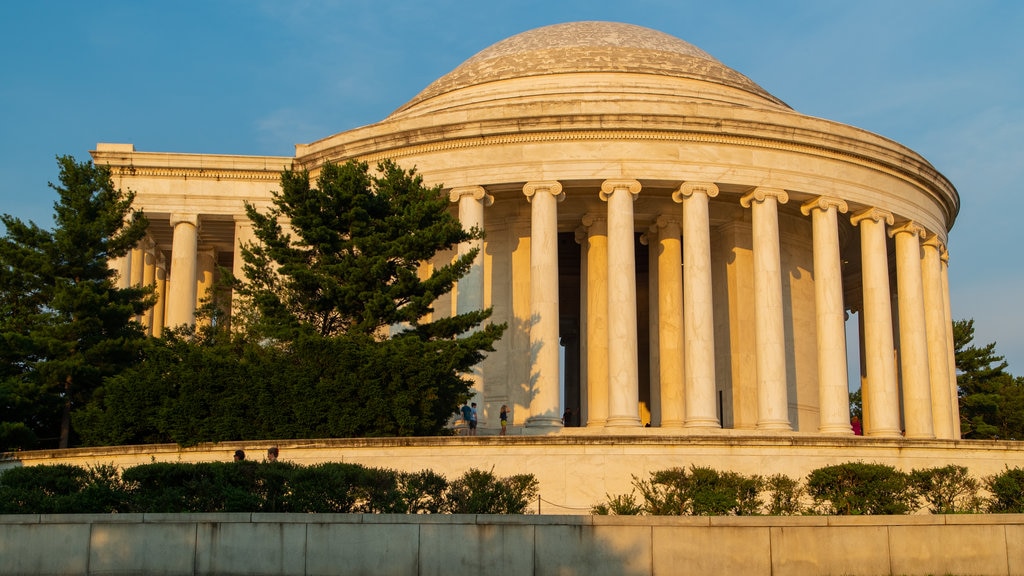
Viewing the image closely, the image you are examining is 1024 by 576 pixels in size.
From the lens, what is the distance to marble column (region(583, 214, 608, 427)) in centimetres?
4919

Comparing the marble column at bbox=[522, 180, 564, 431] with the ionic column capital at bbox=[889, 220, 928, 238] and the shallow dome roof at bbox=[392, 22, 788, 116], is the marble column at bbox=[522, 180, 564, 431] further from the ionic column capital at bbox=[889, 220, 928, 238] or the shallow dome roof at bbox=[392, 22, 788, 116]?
the ionic column capital at bbox=[889, 220, 928, 238]

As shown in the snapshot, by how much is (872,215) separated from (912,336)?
5974 millimetres

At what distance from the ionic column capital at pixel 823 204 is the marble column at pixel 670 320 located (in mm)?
6180

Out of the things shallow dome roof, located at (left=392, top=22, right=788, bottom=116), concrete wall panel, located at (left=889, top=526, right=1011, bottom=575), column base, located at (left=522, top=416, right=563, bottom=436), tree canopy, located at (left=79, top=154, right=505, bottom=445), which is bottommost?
concrete wall panel, located at (left=889, top=526, right=1011, bottom=575)

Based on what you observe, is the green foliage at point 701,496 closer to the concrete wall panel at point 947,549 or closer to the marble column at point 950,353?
the concrete wall panel at point 947,549

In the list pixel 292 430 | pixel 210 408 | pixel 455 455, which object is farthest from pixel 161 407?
pixel 455 455

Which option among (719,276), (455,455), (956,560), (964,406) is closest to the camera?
(956,560)

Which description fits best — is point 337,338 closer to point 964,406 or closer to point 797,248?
point 797,248

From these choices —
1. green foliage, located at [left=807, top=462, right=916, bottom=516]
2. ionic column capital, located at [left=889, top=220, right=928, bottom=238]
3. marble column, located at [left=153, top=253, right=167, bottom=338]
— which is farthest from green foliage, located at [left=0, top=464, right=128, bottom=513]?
ionic column capital, located at [left=889, top=220, right=928, bottom=238]

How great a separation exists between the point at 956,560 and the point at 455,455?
15539 mm

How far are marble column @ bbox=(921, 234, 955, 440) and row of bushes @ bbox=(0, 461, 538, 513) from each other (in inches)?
1381

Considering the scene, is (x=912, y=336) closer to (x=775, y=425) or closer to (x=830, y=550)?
(x=775, y=425)

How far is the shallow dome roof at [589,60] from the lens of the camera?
56750 mm

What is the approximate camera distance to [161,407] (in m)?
35.9
